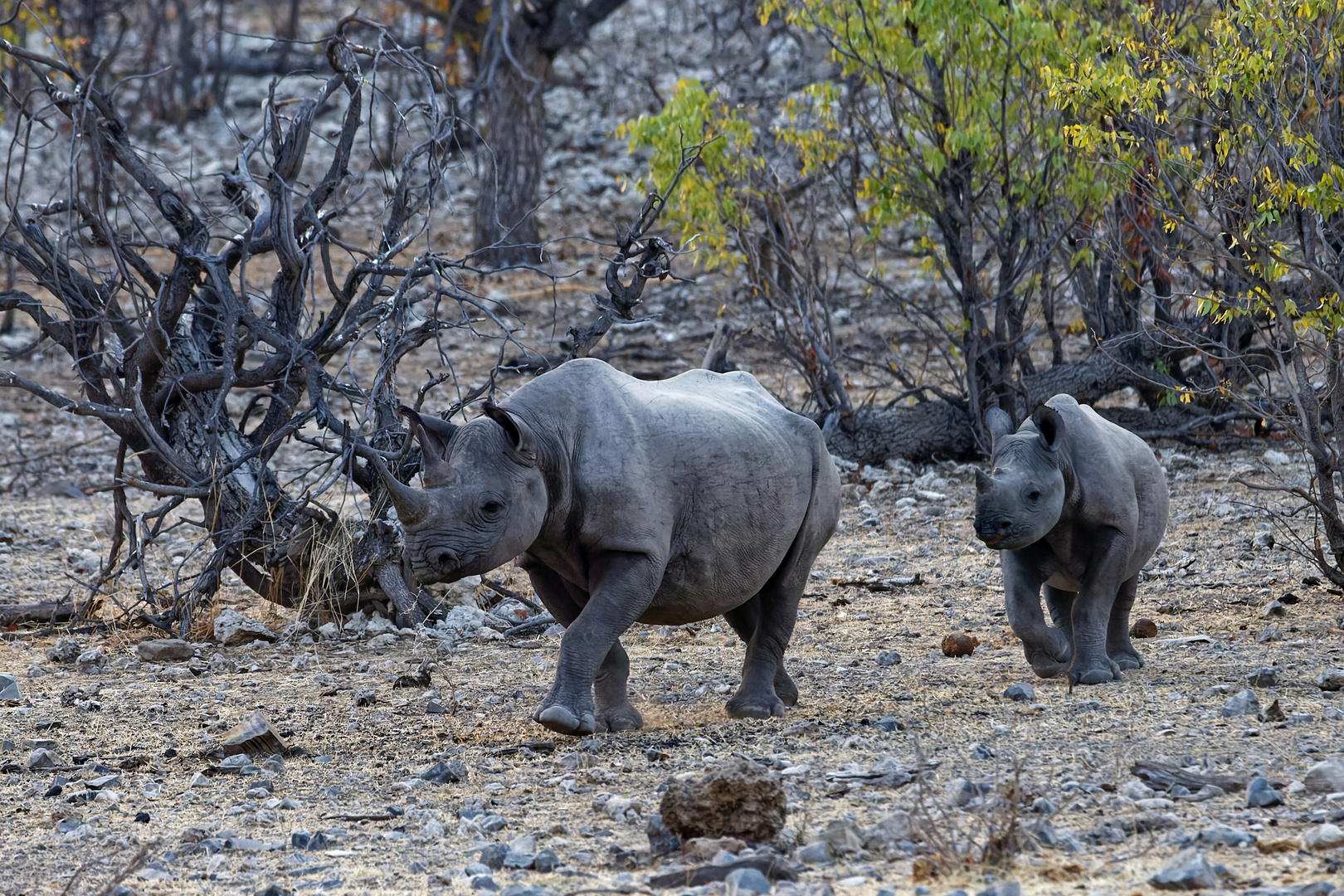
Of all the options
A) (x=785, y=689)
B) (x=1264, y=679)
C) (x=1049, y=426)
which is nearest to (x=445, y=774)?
(x=785, y=689)

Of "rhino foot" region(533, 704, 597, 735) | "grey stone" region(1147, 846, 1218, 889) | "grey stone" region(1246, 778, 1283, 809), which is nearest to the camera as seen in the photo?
"grey stone" region(1147, 846, 1218, 889)

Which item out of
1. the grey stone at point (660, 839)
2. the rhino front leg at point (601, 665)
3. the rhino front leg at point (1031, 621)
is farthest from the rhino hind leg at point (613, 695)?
the grey stone at point (660, 839)

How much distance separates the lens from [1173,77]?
25.8 feet

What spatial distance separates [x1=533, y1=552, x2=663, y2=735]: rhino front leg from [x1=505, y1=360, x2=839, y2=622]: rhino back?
0.24 feet

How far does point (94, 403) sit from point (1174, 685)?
570 centimetres

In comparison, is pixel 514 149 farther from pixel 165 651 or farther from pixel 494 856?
pixel 494 856

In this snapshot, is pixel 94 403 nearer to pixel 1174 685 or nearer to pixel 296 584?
pixel 296 584

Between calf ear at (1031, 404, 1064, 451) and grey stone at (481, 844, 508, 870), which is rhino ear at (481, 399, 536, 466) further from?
calf ear at (1031, 404, 1064, 451)

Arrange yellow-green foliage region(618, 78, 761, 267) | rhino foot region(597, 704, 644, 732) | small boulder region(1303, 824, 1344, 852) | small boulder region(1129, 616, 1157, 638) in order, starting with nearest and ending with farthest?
small boulder region(1303, 824, 1344, 852)
rhino foot region(597, 704, 644, 732)
small boulder region(1129, 616, 1157, 638)
yellow-green foliage region(618, 78, 761, 267)

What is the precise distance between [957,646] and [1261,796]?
2.97m

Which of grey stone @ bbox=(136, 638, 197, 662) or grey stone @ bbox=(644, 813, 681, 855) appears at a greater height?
grey stone @ bbox=(644, 813, 681, 855)

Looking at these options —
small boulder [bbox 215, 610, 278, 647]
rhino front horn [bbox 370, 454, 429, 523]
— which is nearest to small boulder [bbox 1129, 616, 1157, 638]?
rhino front horn [bbox 370, 454, 429, 523]

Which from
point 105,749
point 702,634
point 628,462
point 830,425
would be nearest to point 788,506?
point 628,462

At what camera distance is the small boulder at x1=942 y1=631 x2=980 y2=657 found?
7027 mm
